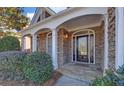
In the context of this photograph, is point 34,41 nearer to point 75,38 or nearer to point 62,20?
point 75,38

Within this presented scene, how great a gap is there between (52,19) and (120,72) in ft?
22.8

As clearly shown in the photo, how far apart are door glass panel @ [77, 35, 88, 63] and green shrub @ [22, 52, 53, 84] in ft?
12.5

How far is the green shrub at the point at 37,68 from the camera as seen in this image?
7.67 metres

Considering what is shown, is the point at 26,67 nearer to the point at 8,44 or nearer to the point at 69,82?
the point at 69,82

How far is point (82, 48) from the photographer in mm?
11805

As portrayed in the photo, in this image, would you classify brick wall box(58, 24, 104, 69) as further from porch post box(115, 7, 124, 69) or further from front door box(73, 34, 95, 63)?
porch post box(115, 7, 124, 69)

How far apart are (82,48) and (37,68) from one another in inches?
185

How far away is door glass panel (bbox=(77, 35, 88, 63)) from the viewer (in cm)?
1147

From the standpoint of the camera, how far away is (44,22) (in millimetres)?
11547

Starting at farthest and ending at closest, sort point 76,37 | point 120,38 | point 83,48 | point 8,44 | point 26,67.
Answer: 1. point 8,44
2. point 76,37
3. point 83,48
4. point 26,67
5. point 120,38

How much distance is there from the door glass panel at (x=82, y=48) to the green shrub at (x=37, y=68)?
3.83 meters

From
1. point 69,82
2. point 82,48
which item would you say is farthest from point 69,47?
point 69,82

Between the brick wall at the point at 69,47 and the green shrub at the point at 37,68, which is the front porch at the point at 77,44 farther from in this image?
the green shrub at the point at 37,68

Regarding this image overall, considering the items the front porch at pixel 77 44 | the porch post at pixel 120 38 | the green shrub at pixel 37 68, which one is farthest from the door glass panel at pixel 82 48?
the porch post at pixel 120 38
